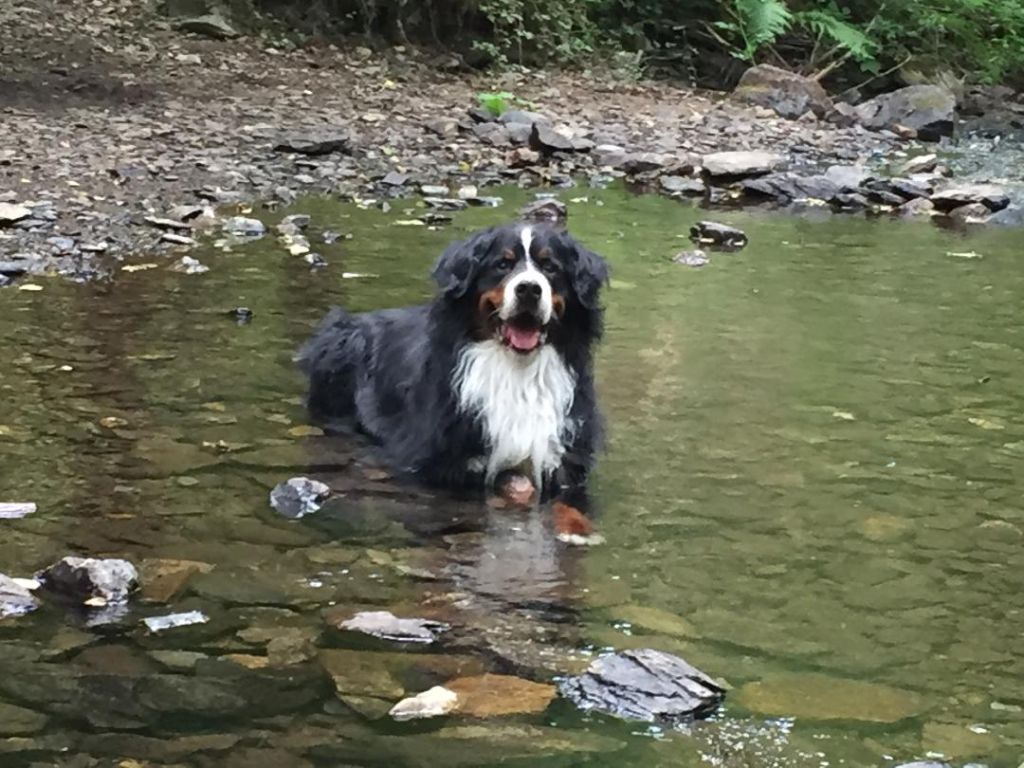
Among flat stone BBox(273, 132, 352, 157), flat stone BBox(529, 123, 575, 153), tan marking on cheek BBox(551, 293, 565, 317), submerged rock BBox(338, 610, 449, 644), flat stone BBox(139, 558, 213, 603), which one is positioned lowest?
flat stone BBox(139, 558, 213, 603)

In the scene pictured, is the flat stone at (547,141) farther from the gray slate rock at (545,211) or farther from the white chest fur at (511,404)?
the white chest fur at (511,404)

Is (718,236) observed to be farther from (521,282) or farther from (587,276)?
(521,282)

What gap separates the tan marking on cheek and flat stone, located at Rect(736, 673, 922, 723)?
211cm

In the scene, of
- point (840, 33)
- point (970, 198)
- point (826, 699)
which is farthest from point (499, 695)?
point (840, 33)

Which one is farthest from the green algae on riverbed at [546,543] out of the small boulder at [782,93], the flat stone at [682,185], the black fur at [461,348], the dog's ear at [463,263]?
the small boulder at [782,93]

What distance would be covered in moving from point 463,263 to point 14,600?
2256mm

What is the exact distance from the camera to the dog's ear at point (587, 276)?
550 centimetres

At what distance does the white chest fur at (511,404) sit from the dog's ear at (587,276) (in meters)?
0.25

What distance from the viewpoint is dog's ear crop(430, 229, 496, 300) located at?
17.7ft

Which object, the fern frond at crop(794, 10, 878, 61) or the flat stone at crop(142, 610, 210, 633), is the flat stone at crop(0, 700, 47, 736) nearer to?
the flat stone at crop(142, 610, 210, 633)

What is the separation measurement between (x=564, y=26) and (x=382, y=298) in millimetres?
14289

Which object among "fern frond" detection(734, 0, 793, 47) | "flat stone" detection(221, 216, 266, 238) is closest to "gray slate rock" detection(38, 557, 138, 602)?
"flat stone" detection(221, 216, 266, 238)

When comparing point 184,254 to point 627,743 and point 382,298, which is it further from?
point 627,743

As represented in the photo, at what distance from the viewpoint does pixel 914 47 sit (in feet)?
82.6
